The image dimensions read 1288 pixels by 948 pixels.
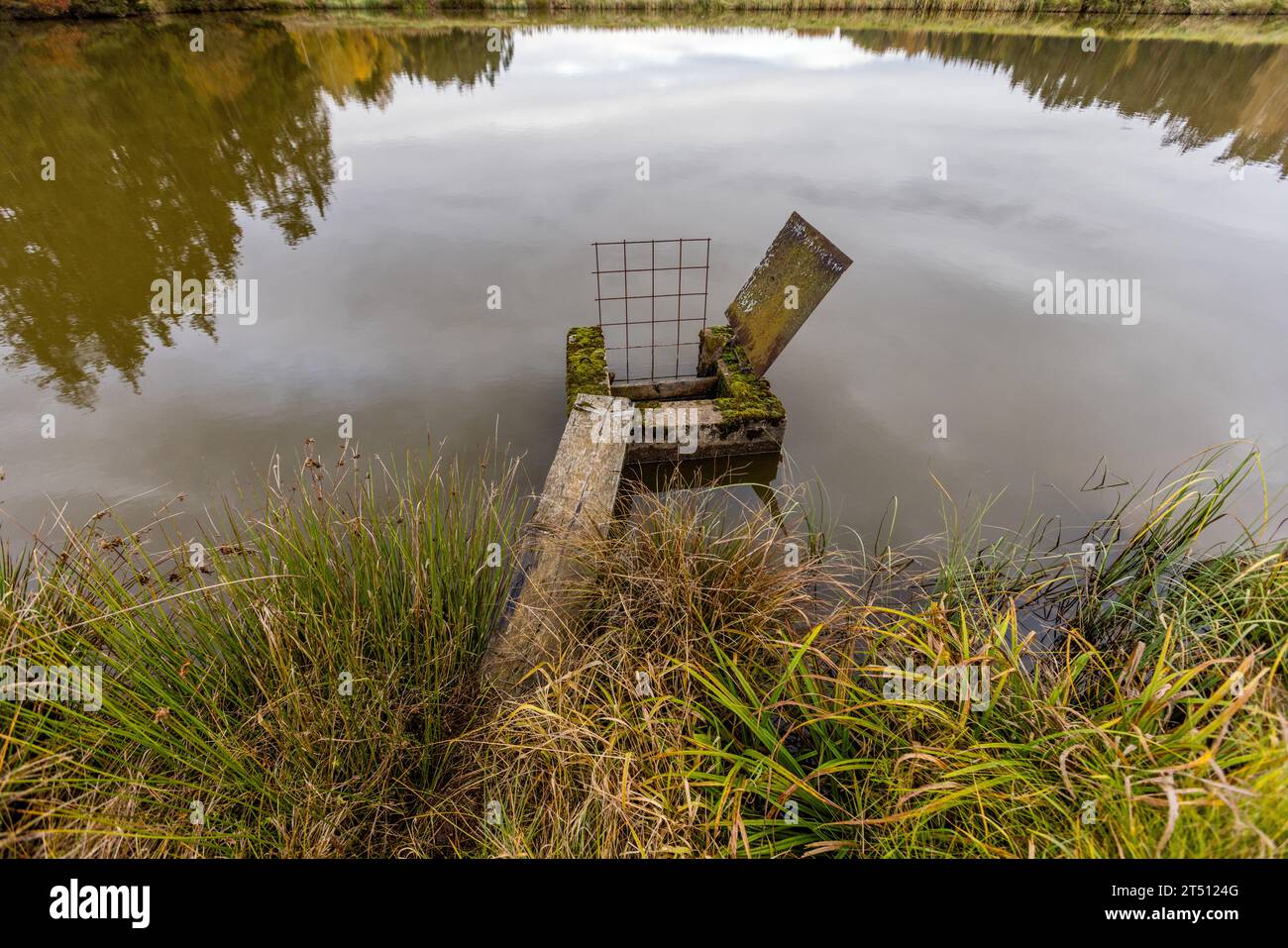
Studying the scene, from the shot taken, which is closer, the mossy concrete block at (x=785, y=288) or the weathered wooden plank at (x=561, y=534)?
the weathered wooden plank at (x=561, y=534)

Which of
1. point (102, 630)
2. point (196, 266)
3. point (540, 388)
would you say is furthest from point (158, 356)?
point (102, 630)

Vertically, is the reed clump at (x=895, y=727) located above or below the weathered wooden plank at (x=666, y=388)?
below

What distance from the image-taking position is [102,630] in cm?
186

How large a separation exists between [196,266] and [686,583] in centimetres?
842

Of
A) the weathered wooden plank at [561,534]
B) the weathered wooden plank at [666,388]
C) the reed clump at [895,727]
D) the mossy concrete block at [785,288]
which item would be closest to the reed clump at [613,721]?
the reed clump at [895,727]

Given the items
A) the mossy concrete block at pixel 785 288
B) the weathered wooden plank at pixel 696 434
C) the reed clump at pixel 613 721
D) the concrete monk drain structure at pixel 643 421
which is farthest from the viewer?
the mossy concrete block at pixel 785 288

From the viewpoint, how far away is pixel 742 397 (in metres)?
4.62

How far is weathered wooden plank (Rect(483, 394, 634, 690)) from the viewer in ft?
8.48

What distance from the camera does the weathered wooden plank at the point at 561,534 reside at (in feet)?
8.48

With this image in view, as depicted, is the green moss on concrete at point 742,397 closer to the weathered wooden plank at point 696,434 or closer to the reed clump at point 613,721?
the weathered wooden plank at point 696,434

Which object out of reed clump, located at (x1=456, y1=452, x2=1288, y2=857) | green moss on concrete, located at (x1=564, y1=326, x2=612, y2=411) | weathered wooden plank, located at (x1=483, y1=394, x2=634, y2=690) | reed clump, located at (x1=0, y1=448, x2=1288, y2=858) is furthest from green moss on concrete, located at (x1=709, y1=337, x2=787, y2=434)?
reed clump, located at (x1=0, y1=448, x2=1288, y2=858)

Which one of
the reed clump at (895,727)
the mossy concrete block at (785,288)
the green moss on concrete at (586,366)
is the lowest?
the reed clump at (895,727)

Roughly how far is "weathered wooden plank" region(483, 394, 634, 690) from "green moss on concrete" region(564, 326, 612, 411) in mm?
353
